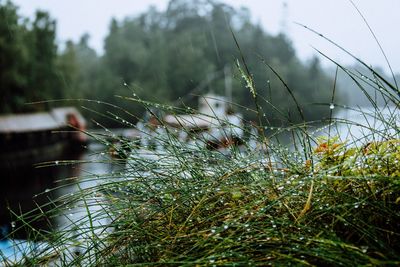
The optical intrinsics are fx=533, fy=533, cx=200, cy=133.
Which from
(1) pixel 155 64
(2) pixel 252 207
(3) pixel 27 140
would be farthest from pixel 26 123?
(2) pixel 252 207

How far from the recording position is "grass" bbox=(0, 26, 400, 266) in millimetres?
853

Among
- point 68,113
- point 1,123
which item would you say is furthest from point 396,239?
point 68,113

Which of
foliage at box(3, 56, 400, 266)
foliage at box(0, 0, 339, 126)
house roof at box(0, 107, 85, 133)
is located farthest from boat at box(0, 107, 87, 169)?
foliage at box(3, 56, 400, 266)

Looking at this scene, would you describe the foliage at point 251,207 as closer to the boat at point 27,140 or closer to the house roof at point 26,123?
the boat at point 27,140

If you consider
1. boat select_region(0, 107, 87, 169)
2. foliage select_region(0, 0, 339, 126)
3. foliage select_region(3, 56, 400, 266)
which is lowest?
foliage select_region(3, 56, 400, 266)

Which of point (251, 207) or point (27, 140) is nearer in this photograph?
point (251, 207)

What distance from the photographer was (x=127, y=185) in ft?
3.83

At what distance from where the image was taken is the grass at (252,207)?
33.6 inches

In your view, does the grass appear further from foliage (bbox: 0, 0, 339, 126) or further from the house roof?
foliage (bbox: 0, 0, 339, 126)

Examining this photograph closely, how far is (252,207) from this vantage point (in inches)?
38.9

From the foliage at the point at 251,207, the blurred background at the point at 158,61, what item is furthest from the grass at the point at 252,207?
the blurred background at the point at 158,61

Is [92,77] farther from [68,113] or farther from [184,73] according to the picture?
[68,113]

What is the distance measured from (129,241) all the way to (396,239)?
506 millimetres

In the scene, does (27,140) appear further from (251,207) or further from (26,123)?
(251,207)
